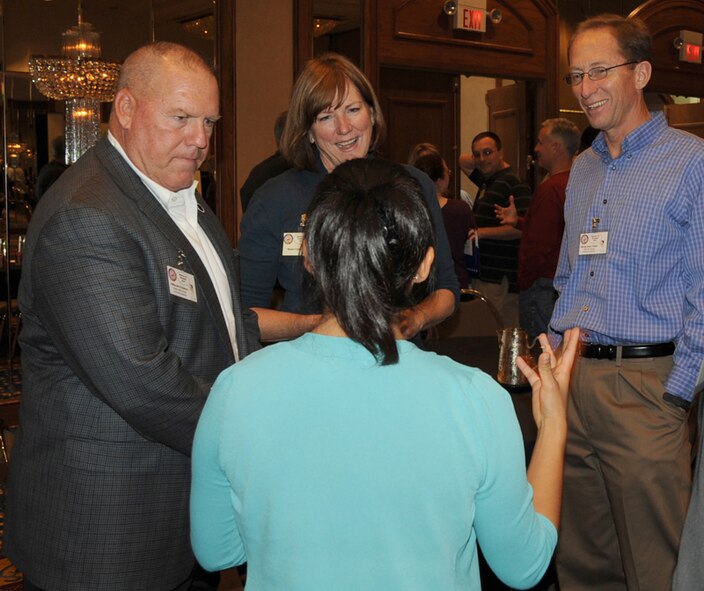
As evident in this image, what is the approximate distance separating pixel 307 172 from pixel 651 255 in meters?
0.94

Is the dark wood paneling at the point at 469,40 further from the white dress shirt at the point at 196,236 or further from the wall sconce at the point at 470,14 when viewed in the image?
the white dress shirt at the point at 196,236

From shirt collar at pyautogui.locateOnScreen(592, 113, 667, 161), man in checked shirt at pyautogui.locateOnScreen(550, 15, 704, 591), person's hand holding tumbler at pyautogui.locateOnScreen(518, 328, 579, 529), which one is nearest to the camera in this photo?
person's hand holding tumbler at pyautogui.locateOnScreen(518, 328, 579, 529)

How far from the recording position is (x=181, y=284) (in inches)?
62.7

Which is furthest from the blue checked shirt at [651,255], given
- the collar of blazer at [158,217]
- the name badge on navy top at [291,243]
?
the collar of blazer at [158,217]

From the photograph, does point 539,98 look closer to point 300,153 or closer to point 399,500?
point 300,153

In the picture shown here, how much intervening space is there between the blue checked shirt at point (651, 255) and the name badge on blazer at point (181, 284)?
1246mm

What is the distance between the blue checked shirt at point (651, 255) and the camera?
2.26 meters

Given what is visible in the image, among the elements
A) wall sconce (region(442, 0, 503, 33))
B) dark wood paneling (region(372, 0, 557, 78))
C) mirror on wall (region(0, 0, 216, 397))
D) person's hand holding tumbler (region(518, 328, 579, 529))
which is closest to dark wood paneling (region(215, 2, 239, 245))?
mirror on wall (region(0, 0, 216, 397))

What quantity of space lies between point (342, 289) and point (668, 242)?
150cm

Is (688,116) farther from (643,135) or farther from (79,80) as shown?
(643,135)

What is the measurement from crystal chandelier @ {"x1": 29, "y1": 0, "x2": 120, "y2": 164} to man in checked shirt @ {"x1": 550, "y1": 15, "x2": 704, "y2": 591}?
3482 mm

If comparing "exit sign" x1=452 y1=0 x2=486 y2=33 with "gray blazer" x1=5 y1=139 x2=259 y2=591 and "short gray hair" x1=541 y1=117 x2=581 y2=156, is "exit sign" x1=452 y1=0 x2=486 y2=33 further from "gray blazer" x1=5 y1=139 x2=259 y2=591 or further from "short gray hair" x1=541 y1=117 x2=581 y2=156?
"gray blazer" x1=5 y1=139 x2=259 y2=591

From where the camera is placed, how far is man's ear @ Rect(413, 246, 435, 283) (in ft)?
3.83

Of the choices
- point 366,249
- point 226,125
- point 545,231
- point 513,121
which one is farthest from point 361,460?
point 513,121
